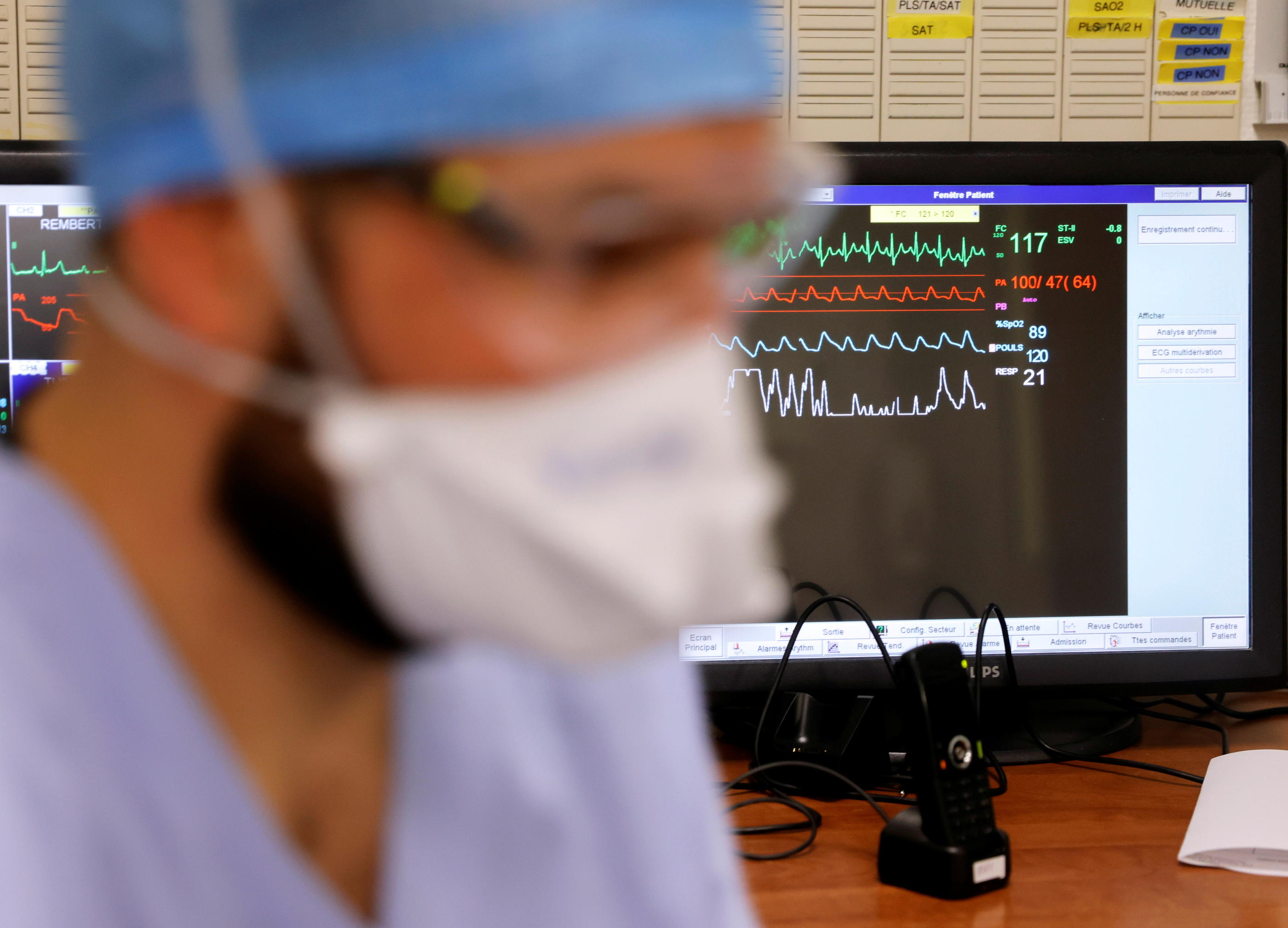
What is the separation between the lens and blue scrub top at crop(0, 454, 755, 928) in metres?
0.40

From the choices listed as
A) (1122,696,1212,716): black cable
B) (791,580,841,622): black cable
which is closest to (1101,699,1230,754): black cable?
(1122,696,1212,716): black cable

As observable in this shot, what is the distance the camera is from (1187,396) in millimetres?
1062

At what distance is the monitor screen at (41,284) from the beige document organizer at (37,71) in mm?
227


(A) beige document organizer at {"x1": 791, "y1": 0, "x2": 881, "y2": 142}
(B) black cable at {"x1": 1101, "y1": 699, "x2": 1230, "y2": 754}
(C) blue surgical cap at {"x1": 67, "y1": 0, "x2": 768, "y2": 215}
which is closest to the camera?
(C) blue surgical cap at {"x1": 67, "y1": 0, "x2": 768, "y2": 215}

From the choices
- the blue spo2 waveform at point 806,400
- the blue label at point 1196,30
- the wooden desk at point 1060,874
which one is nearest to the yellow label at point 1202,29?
the blue label at point 1196,30

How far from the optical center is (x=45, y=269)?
0.99 meters

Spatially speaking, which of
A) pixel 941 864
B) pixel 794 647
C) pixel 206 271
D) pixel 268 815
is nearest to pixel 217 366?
pixel 206 271

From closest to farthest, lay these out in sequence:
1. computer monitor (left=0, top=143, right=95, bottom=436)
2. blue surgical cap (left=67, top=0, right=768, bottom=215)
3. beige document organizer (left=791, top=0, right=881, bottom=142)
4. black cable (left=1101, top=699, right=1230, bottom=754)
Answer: blue surgical cap (left=67, top=0, right=768, bottom=215)
computer monitor (left=0, top=143, right=95, bottom=436)
black cable (left=1101, top=699, right=1230, bottom=754)
beige document organizer (left=791, top=0, right=881, bottom=142)

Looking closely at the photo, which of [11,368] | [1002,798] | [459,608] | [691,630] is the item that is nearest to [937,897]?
[1002,798]

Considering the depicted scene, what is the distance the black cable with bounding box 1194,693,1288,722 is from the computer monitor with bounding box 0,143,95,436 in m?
1.18

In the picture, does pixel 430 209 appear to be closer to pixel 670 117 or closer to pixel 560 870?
pixel 670 117

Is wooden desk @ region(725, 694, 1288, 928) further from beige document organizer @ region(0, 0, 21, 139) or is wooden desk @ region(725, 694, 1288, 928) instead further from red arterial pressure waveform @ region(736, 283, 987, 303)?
beige document organizer @ region(0, 0, 21, 139)

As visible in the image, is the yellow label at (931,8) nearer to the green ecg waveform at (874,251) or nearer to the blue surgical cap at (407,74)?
the green ecg waveform at (874,251)

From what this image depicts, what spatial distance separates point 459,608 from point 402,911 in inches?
7.4
